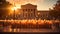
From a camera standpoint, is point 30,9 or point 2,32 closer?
point 2,32

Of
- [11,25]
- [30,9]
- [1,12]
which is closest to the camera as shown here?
[11,25]

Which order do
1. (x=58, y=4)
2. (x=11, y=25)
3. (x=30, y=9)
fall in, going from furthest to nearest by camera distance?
(x=30, y=9)
(x=58, y=4)
(x=11, y=25)

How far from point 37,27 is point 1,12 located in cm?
943

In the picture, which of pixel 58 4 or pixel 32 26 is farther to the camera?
pixel 58 4

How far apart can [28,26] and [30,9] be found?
63.5 ft

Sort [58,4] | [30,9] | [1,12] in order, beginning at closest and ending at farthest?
[1,12] → [58,4] → [30,9]

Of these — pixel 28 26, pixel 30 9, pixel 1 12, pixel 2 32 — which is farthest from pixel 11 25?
pixel 30 9

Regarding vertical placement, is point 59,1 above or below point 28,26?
above

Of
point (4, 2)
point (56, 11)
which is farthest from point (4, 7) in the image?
point (56, 11)

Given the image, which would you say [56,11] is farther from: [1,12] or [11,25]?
[11,25]

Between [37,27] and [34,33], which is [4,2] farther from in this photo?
[34,33]

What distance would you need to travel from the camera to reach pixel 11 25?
9.18 m

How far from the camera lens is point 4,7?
19359 mm

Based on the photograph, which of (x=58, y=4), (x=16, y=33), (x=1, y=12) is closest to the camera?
(x=16, y=33)
